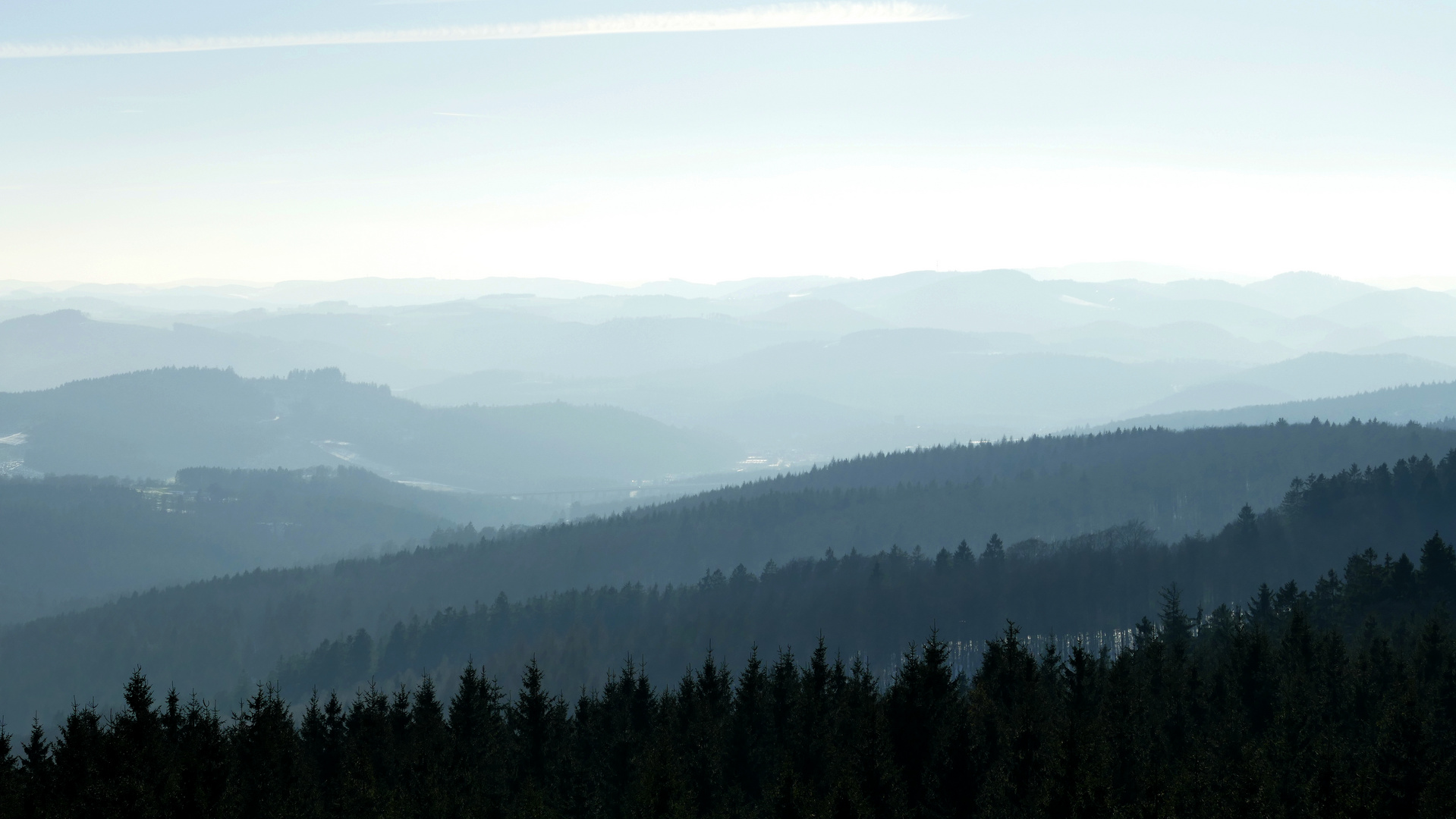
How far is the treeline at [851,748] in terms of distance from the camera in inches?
1879

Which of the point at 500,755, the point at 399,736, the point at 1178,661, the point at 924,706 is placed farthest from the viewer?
the point at 1178,661

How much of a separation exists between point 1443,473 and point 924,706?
133 metres

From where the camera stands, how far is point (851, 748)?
61.0 metres

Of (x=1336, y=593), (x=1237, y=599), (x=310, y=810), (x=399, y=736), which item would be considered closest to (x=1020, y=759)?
(x=310, y=810)

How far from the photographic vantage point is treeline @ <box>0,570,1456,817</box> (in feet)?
157

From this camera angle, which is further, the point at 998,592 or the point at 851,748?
the point at 998,592

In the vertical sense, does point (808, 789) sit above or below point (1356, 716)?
above

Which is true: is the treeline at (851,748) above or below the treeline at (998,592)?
above

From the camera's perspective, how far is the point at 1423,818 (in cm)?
4503

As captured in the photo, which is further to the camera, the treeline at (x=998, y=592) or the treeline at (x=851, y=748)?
the treeline at (x=998, y=592)

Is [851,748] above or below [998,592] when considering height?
above

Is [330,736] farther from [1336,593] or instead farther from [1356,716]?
[1336,593]

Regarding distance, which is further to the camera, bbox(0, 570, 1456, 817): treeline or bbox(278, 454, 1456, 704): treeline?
bbox(278, 454, 1456, 704): treeline

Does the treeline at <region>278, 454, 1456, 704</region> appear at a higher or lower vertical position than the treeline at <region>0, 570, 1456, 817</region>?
lower
